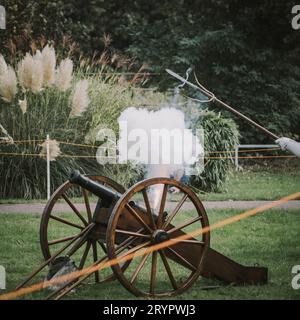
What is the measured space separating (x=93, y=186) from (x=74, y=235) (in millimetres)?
937

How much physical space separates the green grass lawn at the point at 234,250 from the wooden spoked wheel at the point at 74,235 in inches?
7.9

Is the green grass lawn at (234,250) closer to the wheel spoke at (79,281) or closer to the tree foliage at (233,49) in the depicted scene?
the wheel spoke at (79,281)

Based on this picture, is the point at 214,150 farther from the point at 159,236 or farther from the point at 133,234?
the point at 133,234

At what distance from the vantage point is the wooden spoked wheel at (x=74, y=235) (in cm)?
520

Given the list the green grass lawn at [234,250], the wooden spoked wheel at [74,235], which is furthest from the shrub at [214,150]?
the green grass lawn at [234,250]

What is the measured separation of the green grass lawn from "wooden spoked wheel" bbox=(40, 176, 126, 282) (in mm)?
201

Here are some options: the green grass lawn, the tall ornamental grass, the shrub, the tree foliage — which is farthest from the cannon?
the tree foliage

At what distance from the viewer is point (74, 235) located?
5773mm

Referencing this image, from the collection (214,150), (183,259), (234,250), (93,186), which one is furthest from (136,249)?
(214,150)

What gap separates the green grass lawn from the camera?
521cm

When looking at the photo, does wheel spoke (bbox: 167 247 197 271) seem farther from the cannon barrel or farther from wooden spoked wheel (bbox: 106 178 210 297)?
the cannon barrel

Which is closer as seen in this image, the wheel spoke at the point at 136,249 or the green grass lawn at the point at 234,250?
the wheel spoke at the point at 136,249
